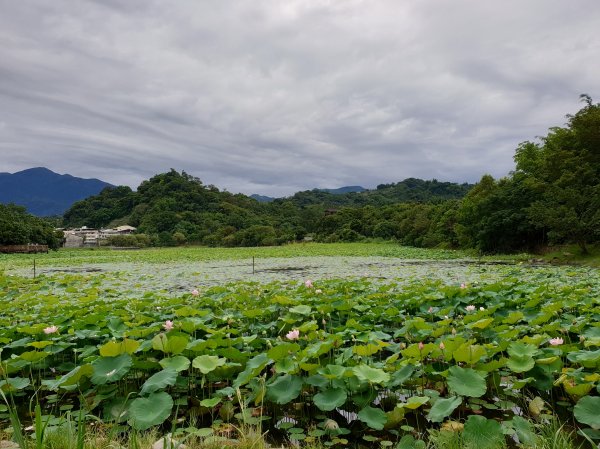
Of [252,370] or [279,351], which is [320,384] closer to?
[279,351]

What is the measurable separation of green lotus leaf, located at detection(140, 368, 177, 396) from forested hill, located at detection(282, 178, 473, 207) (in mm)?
78360

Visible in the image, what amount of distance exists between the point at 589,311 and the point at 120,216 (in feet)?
236

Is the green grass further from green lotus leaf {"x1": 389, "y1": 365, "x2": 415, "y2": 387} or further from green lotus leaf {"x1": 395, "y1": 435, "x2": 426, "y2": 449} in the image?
green lotus leaf {"x1": 395, "y1": 435, "x2": 426, "y2": 449}

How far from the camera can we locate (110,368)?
2.48m

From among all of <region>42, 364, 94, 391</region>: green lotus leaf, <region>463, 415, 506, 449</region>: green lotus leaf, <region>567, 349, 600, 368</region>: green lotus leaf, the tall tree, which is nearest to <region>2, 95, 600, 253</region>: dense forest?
the tall tree

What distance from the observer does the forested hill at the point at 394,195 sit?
8588cm

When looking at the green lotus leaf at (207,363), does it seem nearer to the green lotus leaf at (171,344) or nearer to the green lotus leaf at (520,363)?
the green lotus leaf at (171,344)

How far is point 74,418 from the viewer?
8.16 feet

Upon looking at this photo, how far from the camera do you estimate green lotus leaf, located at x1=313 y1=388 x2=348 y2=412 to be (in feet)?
7.22

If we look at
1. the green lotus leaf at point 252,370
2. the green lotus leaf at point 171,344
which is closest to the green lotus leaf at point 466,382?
the green lotus leaf at point 252,370

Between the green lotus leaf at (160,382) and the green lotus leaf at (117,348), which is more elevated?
the green lotus leaf at (117,348)

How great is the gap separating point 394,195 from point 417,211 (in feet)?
174

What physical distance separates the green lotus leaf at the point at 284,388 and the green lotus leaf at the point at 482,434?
89 centimetres

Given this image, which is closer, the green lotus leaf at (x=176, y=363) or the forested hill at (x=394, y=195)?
the green lotus leaf at (x=176, y=363)
